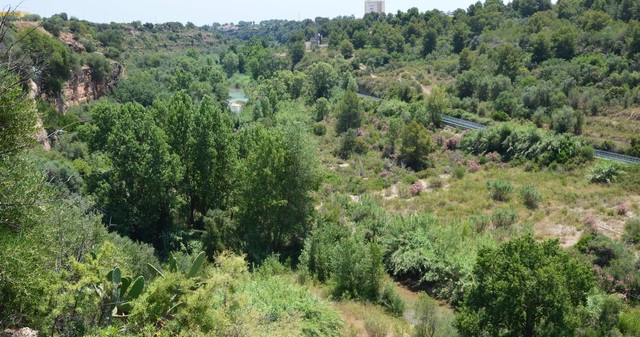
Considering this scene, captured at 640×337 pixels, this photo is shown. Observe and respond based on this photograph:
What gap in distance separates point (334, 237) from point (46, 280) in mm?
14424

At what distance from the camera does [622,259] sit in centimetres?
1906

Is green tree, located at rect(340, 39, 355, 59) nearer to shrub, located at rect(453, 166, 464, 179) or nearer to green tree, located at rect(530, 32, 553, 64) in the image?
green tree, located at rect(530, 32, 553, 64)

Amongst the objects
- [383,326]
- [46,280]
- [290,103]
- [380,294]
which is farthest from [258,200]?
[290,103]

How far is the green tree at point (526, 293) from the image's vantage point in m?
12.4

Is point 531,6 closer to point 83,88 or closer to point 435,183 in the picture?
point 435,183

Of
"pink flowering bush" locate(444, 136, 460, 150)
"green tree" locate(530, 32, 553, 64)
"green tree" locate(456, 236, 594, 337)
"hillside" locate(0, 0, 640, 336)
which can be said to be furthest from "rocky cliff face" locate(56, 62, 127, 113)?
"green tree" locate(530, 32, 553, 64)

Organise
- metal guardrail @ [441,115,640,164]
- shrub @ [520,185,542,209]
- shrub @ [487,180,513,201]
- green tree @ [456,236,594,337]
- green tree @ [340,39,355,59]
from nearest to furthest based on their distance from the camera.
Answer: green tree @ [456,236,594,337]
shrub @ [520,185,542,209]
shrub @ [487,180,513,201]
metal guardrail @ [441,115,640,164]
green tree @ [340,39,355,59]

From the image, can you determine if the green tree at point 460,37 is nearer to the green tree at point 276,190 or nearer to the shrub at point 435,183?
the shrub at point 435,183

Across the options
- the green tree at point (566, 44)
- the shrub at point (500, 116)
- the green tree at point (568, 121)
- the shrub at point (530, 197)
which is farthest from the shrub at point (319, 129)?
the green tree at point (566, 44)

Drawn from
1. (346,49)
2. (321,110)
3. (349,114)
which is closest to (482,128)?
(349,114)

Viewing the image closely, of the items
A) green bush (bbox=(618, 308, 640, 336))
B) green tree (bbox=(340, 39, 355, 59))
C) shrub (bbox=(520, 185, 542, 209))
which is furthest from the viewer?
green tree (bbox=(340, 39, 355, 59))

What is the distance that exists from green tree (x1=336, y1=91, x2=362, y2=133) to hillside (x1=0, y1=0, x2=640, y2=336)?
41 cm

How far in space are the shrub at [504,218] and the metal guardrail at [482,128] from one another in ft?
42.9

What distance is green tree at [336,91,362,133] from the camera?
47.7m
